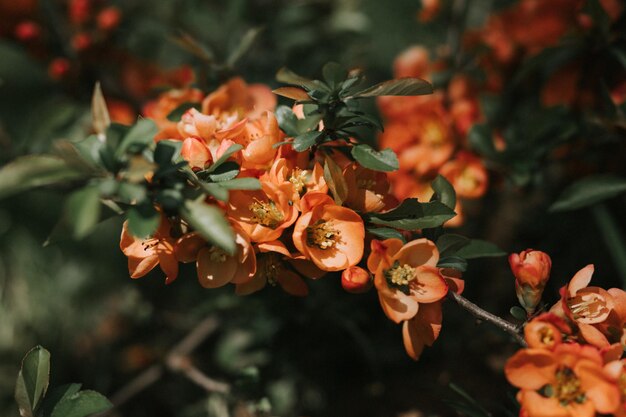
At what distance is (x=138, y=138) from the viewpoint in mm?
745

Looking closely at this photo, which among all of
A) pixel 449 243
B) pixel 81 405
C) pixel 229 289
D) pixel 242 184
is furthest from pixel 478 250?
pixel 229 289

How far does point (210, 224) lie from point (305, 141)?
0.22 m

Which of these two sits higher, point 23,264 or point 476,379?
point 476,379

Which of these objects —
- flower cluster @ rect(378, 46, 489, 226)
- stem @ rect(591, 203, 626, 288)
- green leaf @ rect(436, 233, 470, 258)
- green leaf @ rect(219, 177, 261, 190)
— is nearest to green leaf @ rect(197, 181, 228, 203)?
green leaf @ rect(219, 177, 261, 190)

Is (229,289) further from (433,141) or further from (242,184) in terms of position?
(242,184)

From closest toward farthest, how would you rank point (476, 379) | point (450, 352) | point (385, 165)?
point (385, 165) < point (476, 379) < point (450, 352)

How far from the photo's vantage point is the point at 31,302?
70.1 inches

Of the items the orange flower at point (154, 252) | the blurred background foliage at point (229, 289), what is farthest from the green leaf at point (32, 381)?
the blurred background foliage at point (229, 289)

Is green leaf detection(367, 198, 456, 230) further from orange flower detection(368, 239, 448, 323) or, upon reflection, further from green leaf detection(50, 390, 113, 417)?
green leaf detection(50, 390, 113, 417)

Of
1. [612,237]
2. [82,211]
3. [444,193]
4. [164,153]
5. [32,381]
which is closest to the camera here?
[82,211]

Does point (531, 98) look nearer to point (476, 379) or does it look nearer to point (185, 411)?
point (476, 379)

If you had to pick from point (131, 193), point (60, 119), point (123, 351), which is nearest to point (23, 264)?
point (123, 351)

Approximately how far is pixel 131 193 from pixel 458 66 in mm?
1107

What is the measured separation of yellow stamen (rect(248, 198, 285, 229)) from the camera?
877 millimetres
